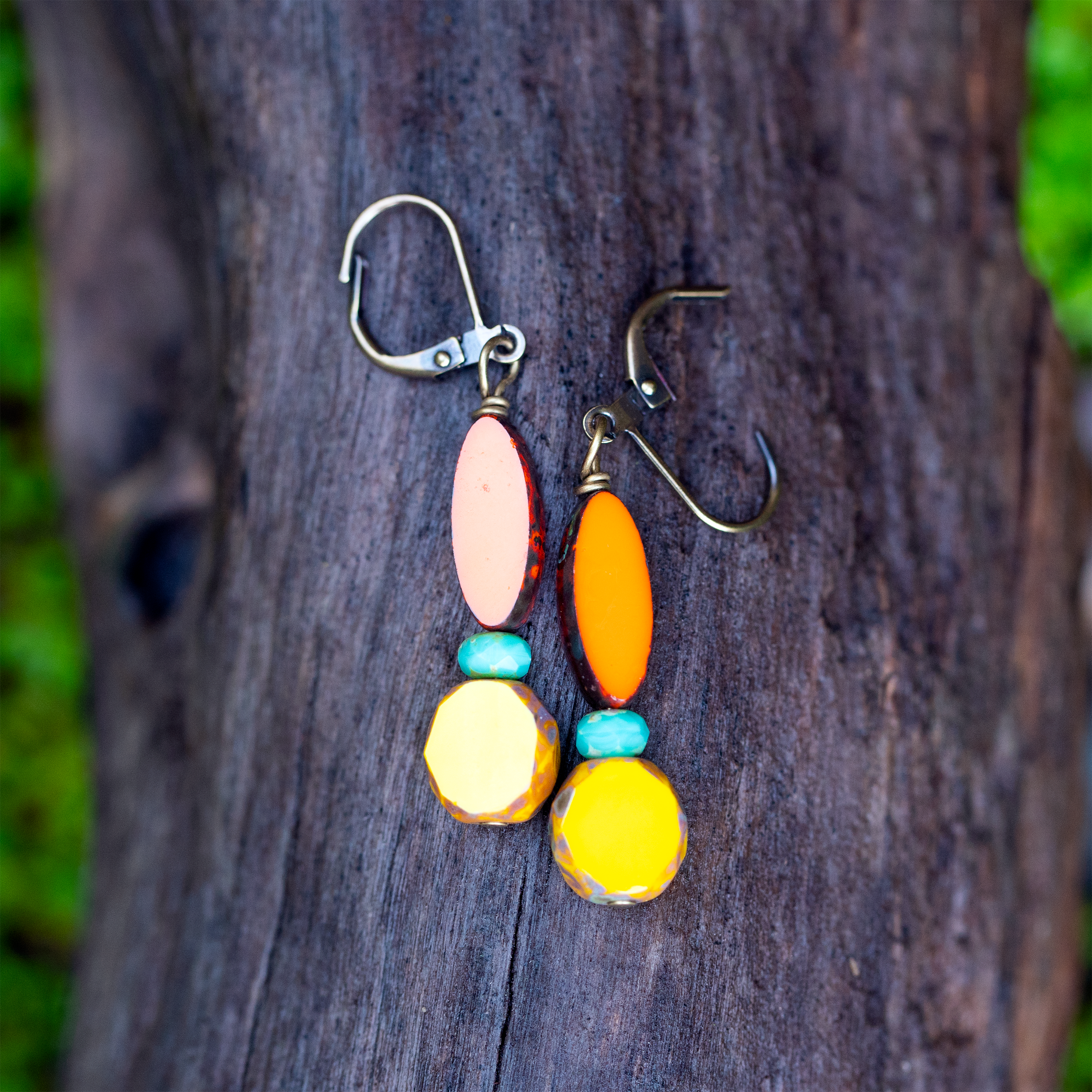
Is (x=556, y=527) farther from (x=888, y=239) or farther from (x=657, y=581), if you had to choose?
(x=888, y=239)

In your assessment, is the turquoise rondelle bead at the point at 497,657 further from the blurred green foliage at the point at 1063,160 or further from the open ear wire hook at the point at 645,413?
the blurred green foliage at the point at 1063,160

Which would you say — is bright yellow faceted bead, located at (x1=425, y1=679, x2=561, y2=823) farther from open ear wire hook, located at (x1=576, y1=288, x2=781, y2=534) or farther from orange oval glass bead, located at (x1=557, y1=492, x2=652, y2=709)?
open ear wire hook, located at (x1=576, y1=288, x2=781, y2=534)

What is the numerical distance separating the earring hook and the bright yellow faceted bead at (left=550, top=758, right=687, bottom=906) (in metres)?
0.50

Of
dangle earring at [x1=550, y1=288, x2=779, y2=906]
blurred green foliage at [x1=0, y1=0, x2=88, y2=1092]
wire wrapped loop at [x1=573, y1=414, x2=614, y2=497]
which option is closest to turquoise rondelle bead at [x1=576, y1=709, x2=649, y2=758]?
dangle earring at [x1=550, y1=288, x2=779, y2=906]

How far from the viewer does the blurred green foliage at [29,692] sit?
7.62 ft

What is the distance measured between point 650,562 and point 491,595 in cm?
20

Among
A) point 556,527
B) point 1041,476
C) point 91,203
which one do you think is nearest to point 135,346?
point 91,203

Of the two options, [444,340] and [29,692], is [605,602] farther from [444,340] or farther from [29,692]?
[29,692]

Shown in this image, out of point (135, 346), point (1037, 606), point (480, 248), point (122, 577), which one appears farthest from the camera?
point (135, 346)

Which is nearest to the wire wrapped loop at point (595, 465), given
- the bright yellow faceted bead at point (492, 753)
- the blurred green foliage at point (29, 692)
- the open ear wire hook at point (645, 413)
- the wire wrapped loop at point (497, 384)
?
the open ear wire hook at point (645, 413)

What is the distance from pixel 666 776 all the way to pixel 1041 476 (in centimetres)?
88

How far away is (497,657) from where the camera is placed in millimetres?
1064

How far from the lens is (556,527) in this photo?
44.9 inches

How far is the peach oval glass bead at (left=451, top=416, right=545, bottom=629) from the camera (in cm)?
107
